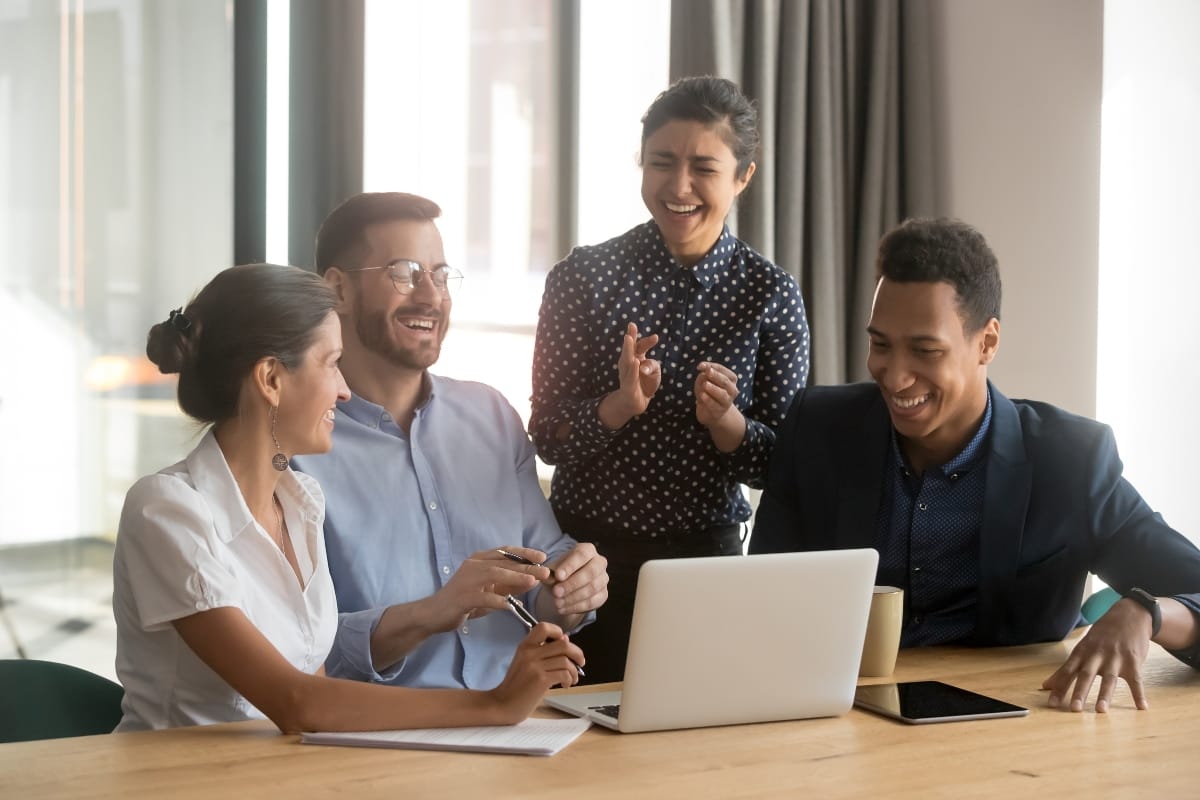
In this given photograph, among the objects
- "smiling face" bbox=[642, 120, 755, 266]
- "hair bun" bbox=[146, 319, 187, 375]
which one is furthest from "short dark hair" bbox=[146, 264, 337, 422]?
"smiling face" bbox=[642, 120, 755, 266]

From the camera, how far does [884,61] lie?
12.6ft

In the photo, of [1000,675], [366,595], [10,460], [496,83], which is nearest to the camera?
[1000,675]

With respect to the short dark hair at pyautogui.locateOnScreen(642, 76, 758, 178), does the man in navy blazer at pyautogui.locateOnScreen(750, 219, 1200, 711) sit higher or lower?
lower

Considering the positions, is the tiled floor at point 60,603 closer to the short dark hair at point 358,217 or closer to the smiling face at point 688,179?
the short dark hair at point 358,217

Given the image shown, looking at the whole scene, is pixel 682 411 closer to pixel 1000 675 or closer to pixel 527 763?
pixel 1000 675

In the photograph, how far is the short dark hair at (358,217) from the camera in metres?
2.22

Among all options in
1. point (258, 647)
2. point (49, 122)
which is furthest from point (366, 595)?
point (49, 122)

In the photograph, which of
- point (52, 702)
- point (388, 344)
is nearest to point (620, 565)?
point (388, 344)

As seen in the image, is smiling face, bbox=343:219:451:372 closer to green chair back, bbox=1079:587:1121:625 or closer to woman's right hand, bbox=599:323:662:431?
woman's right hand, bbox=599:323:662:431

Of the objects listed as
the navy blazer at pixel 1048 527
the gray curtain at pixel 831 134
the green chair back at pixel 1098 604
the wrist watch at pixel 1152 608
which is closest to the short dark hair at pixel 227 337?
the navy blazer at pixel 1048 527

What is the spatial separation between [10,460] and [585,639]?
1673mm

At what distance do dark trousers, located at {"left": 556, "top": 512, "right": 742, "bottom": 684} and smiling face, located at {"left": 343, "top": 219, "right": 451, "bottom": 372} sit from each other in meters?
0.55

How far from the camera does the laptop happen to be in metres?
1.52

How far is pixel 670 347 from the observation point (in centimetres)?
249
